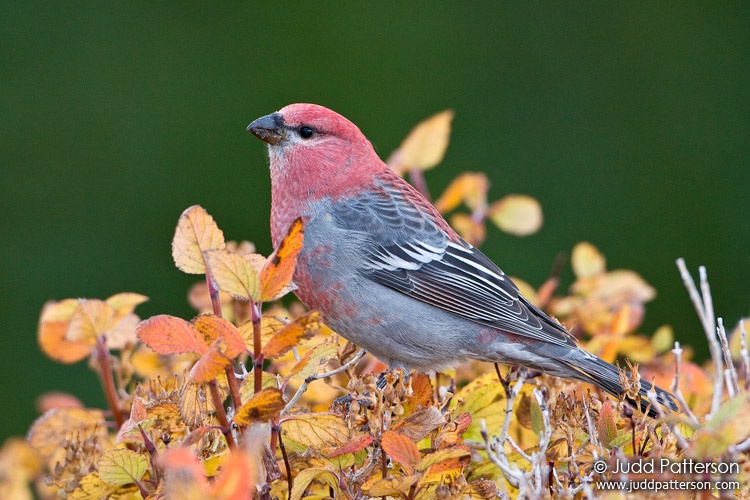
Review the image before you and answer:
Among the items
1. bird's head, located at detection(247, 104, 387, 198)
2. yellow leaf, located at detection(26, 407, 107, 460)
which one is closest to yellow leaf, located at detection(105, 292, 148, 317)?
yellow leaf, located at detection(26, 407, 107, 460)

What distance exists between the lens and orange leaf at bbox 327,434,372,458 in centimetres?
167

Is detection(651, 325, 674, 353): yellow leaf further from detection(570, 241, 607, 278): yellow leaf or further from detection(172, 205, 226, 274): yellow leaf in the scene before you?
detection(172, 205, 226, 274): yellow leaf

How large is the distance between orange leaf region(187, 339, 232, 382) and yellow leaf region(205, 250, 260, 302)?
92mm

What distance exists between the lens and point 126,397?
2.20m

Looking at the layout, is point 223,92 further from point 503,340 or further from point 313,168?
point 503,340

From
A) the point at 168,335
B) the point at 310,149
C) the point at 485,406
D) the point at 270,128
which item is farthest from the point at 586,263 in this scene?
the point at 168,335

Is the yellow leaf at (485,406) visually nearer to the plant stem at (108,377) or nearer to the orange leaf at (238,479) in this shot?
the plant stem at (108,377)

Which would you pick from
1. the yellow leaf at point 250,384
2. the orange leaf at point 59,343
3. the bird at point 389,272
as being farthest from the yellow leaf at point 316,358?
the bird at point 389,272

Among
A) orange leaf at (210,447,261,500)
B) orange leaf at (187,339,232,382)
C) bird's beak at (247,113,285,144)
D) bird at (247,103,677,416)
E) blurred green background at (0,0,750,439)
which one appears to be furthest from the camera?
blurred green background at (0,0,750,439)

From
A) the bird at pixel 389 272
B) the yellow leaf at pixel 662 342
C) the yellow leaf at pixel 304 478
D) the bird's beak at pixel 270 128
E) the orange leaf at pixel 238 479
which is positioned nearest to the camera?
the orange leaf at pixel 238 479

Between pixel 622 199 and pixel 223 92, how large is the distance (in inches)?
111

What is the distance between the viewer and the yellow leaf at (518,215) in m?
2.88

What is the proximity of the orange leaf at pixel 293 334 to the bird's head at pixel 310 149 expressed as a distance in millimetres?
1710

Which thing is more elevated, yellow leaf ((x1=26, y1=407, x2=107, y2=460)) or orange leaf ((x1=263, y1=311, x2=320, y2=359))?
orange leaf ((x1=263, y1=311, x2=320, y2=359))
